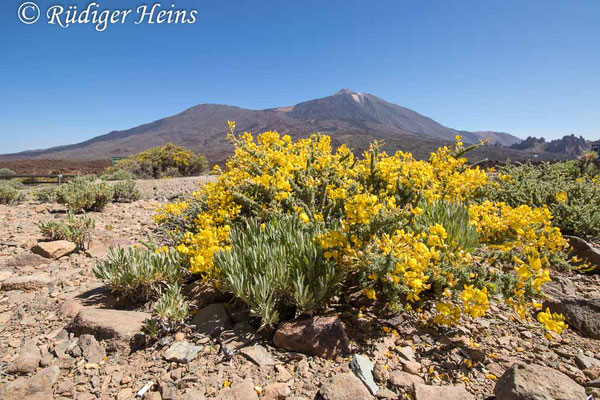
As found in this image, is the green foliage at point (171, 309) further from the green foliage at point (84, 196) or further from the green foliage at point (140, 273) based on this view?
the green foliage at point (84, 196)

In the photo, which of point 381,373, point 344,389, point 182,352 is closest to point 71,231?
point 182,352

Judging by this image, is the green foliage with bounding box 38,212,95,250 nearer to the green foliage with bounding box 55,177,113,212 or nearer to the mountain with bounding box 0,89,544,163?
the green foliage with bounding box 55,177,113,212

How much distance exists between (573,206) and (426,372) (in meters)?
3.73

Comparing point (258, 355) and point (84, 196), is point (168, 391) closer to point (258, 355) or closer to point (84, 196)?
point (258, 355)

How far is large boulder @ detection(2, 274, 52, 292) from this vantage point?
309cm

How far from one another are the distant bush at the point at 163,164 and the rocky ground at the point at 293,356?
591 inches

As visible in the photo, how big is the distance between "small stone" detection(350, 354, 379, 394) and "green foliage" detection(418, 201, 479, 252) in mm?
1054

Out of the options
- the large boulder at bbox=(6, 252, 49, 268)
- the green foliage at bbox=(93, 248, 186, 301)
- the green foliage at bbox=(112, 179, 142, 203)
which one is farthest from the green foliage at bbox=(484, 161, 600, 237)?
the green foliage at bbox=(112, 179, 142, 203)

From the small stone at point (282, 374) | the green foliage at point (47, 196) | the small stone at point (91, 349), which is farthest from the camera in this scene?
the green foliage at point (47, 196)

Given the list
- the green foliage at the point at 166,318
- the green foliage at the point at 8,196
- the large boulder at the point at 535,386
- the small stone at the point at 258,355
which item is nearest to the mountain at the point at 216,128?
the green foliage at the point at 8,196

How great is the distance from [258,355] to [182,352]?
538 millimetres

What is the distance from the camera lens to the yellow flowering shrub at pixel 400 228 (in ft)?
6.42

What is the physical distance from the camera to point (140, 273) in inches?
104

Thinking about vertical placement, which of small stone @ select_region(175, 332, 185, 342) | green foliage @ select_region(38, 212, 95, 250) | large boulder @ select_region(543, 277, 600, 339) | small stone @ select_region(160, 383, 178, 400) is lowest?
small stone @ select_region(160, 383, 178, 400)
